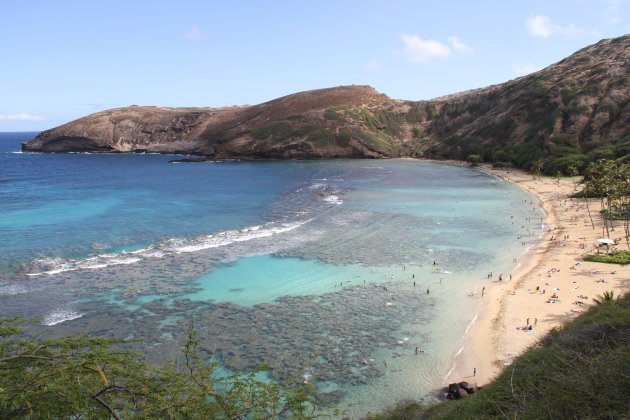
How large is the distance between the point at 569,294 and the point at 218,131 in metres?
134

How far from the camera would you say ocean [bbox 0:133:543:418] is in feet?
77.3

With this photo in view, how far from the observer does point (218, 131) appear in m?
152

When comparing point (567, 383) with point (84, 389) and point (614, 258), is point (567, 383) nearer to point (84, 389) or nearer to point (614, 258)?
point (84, 389)

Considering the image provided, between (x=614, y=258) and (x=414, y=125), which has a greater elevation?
(x=414, y=125)

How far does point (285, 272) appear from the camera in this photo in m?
35.8

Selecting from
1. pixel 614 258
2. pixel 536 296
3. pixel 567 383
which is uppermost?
pixel 567 383

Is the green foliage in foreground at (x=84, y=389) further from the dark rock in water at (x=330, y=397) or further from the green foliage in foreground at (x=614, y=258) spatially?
the green foliage in foreground at (x=614, y=258)

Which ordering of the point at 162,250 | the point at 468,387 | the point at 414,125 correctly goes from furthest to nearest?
1. the point at 414,125
2. the point at 162,250
3. the point at 468,387

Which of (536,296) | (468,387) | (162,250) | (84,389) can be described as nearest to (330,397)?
(468,387)

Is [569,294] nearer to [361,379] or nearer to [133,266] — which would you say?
[361,379]

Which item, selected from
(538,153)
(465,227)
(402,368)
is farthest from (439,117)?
(402,368)

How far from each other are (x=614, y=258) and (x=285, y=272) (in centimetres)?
2459

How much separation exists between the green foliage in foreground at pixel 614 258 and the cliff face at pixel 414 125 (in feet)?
150

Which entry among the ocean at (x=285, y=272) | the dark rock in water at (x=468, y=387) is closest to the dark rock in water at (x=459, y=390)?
the dark rock in water at (x=468, y=387)
